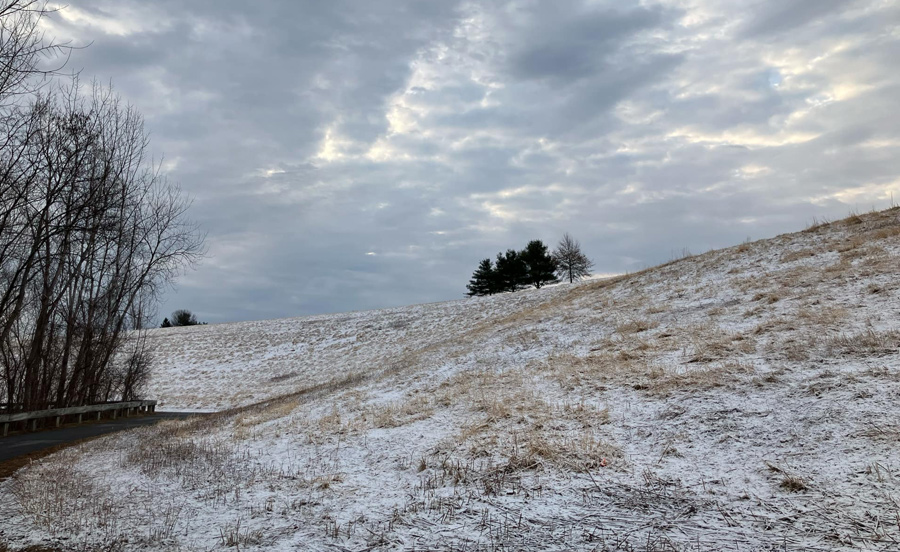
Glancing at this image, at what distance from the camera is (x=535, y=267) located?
2527 inches

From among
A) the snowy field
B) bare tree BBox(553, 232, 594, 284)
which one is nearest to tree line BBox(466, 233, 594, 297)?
bare tree BBox(553, 232, 594, 284)

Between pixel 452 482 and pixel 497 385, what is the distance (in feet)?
21.9

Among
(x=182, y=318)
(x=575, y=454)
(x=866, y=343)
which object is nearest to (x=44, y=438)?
(x=575, y=454)

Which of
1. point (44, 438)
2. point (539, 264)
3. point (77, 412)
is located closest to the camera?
point (44, 438)

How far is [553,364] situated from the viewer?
15.4m

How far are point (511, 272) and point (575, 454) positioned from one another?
5910cm

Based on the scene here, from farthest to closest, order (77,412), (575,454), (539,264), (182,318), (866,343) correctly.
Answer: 1. (182,318)
2. (539,264)
3. (77,412)
4. (866,343)
5. (575,454)

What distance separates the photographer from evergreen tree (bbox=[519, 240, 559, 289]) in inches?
2522

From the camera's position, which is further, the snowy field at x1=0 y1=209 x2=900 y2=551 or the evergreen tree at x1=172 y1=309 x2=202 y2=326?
the evergreen tree at x1=172 y1=309 x2=202 y2=326

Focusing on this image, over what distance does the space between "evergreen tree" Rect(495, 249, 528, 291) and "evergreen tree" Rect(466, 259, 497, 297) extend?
1043mm

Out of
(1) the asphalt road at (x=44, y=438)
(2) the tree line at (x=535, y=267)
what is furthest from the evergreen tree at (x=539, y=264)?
(1) the asphalt road at (x=44, y=438)

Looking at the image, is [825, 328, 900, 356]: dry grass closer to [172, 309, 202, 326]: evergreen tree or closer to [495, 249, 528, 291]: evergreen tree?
[495, 249, 528, 291]: evergreen tree

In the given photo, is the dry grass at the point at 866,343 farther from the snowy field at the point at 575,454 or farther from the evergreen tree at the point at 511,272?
the evergreen tree at the point at 511,272

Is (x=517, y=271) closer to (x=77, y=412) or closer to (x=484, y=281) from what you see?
(x=484, y=281)
